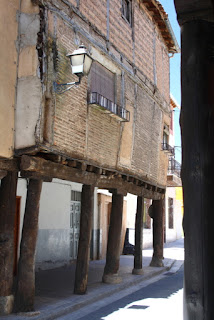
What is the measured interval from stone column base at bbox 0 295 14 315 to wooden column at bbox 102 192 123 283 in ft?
12.3

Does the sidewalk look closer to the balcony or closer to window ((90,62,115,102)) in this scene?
window ((90,62,115,102))

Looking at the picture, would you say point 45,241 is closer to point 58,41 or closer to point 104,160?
point 104,160

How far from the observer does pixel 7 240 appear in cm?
651

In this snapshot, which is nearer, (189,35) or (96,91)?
(189,35)

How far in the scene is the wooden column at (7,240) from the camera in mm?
6367

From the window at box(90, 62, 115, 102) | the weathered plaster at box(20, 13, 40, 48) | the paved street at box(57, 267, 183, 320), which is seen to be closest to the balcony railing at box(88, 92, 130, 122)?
the window at box(90, 62, 115, 102)

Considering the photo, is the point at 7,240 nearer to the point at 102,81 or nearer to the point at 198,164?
the point at 102,81

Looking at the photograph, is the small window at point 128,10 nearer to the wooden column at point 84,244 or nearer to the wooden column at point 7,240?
the wooden column at point 84,244

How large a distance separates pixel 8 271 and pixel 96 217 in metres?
9.39

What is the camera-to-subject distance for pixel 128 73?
10469 mm

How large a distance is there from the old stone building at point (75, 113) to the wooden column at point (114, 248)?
0.08 ft

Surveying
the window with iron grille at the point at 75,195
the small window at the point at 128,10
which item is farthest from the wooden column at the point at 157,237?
the small window at the point at 128,10

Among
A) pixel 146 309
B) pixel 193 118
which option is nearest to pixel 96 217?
pixel 146 309

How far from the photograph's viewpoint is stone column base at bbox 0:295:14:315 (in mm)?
6301
